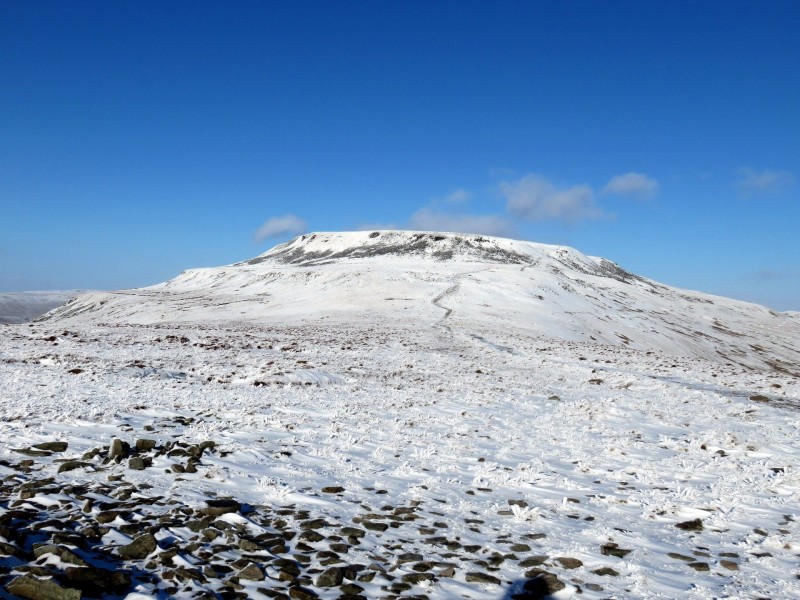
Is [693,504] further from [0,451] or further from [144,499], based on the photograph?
[0,451]

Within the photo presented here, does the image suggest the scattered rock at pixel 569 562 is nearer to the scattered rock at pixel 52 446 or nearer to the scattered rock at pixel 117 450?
the scattered rock at pixel 117 450

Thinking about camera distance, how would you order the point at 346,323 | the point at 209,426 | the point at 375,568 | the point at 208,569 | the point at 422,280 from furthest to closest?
1. the point at 422,280
2. the point at 346,323
3. the point at 209,426
4. the point at 375,568
5. the point at 208,569

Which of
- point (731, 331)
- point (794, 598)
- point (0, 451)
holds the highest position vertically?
point (731, 331)

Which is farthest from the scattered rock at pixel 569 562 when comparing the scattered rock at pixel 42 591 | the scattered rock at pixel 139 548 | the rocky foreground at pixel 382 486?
the scattered rock at pixel 42 591

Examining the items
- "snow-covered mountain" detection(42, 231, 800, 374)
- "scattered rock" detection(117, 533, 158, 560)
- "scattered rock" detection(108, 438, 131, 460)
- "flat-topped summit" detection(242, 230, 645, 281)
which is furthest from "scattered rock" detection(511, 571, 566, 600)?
"flat-topped summit" detection(242, 230, 645, 281)

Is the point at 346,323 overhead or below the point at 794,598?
overhead

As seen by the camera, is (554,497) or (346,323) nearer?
(554,497)

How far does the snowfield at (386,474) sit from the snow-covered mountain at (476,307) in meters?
23.7

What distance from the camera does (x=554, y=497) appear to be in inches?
409

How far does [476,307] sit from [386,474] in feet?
169

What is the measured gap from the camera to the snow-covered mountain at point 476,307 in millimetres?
57969

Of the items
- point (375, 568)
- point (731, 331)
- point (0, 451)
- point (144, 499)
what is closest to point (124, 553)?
point (144, 499)

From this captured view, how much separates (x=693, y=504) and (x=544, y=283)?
80.2 m

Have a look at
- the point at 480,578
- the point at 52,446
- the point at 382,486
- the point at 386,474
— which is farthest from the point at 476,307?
the point at 480,578
